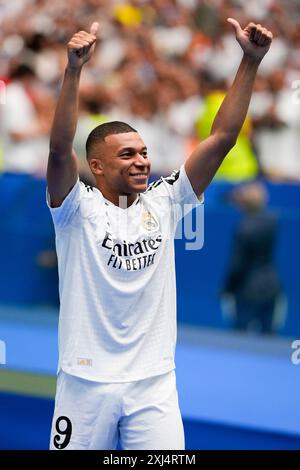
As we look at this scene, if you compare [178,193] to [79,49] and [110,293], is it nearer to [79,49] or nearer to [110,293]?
[110,293]

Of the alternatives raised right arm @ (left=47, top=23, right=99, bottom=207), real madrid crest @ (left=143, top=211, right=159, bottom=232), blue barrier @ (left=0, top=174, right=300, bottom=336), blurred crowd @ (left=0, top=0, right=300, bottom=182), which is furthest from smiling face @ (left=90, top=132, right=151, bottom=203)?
blurred crowd @ (left=0, top=0, right=300, bottom=182)

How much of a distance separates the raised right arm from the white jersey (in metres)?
0.10

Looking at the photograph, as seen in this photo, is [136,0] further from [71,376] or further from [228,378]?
[71,376]

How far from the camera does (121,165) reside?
4137 mm

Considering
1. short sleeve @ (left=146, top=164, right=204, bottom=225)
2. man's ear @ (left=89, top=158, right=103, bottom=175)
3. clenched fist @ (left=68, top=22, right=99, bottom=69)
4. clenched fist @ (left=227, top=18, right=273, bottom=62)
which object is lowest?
short sleeve @ (left=146, top=164, right=204, bottom=225)

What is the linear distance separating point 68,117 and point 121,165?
1.18ft

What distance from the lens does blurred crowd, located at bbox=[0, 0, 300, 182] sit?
9359 mm

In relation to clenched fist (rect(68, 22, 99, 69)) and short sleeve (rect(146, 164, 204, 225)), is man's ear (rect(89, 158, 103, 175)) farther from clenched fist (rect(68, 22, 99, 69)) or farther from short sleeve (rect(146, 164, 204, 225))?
clenched fist (rect(68, 22, 99, 69))

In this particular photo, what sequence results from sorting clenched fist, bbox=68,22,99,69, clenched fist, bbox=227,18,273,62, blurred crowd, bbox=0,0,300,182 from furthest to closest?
blurred crowd, bbox=0,0,300,182
clenched fist, bbox=227,18,273,62
clenched fist, bbox=68,22,99,69

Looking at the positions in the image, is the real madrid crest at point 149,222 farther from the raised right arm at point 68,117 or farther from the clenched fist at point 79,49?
the clenched fist at point 79,49

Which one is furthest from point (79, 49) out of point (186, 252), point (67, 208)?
point (186, 252)

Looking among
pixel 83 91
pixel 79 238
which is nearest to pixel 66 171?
pixel 79 238

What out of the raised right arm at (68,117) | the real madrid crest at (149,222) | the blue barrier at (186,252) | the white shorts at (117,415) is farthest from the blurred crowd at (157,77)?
the white shorts at (117,415)

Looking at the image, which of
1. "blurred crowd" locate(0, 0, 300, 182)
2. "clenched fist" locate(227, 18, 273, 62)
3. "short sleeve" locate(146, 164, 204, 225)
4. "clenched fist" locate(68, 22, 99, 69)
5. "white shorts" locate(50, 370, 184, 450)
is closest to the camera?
"clenched fist" locate(68, 22, 99, 69)
